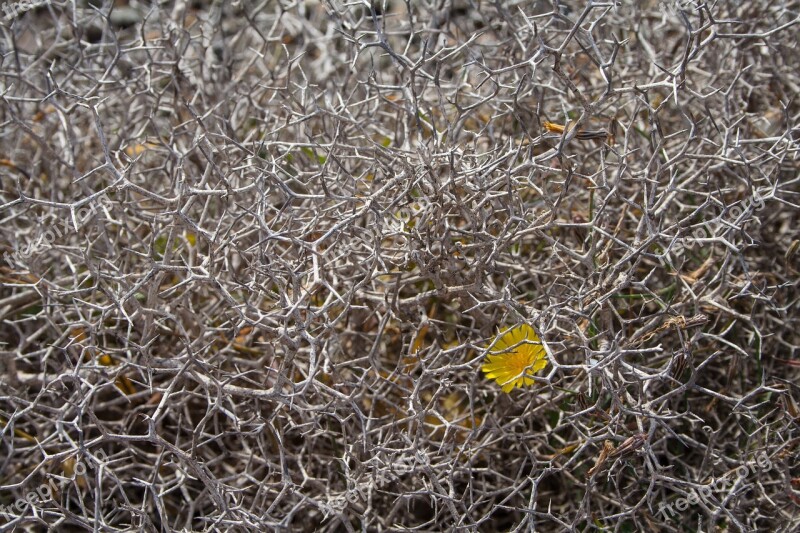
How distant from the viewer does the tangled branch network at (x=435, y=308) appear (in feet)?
5.36

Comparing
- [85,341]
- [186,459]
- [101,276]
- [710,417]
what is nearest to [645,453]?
[710,417]

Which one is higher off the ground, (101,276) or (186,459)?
(101,276)

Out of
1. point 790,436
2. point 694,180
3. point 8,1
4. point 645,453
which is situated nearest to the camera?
point 645,453

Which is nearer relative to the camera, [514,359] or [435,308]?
[514,359]

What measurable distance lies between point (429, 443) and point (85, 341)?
794 millimetres

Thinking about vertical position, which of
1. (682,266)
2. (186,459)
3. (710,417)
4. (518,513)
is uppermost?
(682,266)

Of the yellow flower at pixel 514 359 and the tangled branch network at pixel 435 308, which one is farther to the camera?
the yellow flower at pixel 514 359

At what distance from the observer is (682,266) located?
6.18 feet

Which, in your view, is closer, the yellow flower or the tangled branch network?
the tangled branch network

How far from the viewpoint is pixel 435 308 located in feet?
6.26

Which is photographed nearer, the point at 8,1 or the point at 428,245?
the point at 428,245

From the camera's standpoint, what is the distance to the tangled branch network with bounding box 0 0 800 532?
1635 mm

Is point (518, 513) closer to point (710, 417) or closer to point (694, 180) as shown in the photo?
point (710, 417)

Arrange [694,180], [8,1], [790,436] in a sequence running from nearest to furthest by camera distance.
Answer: [790,436] → [694,180] → [8,1]
